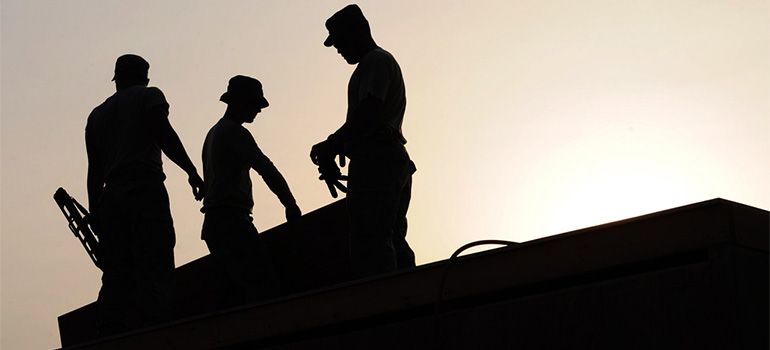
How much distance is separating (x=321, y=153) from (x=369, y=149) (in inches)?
A: 13.9

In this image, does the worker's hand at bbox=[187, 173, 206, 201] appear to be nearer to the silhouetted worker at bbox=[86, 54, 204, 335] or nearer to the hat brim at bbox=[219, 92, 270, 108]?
the silhouetted worker at bbox=[86, 54, 204, 335]

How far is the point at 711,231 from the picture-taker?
4117 mm

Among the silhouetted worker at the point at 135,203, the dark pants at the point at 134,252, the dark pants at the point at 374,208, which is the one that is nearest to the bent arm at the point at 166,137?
the silhouetted worker at the point at 135,203

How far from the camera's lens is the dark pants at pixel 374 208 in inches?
237

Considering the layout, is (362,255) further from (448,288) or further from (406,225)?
(448,288)

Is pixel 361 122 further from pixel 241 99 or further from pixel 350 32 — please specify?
pixel 241 99

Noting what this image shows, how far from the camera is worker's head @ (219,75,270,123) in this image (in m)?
7.56

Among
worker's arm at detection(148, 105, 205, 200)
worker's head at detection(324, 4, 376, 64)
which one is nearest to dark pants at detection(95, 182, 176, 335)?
worker's arm at detection(148, 105, 205, 200)

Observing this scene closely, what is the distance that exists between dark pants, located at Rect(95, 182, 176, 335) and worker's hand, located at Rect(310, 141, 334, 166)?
1.08 meters

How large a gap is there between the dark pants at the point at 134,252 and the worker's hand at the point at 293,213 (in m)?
0.75

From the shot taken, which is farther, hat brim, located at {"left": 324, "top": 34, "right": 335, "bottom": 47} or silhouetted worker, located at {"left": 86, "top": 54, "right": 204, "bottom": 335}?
silhouetted worker, located at {"left": 86, "top": 54, "right": 204, "bottom": 335}

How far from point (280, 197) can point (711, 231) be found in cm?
372

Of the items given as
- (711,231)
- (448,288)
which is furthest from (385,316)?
(711,231)

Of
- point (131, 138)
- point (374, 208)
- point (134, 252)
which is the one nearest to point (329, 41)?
point (374, 208)
